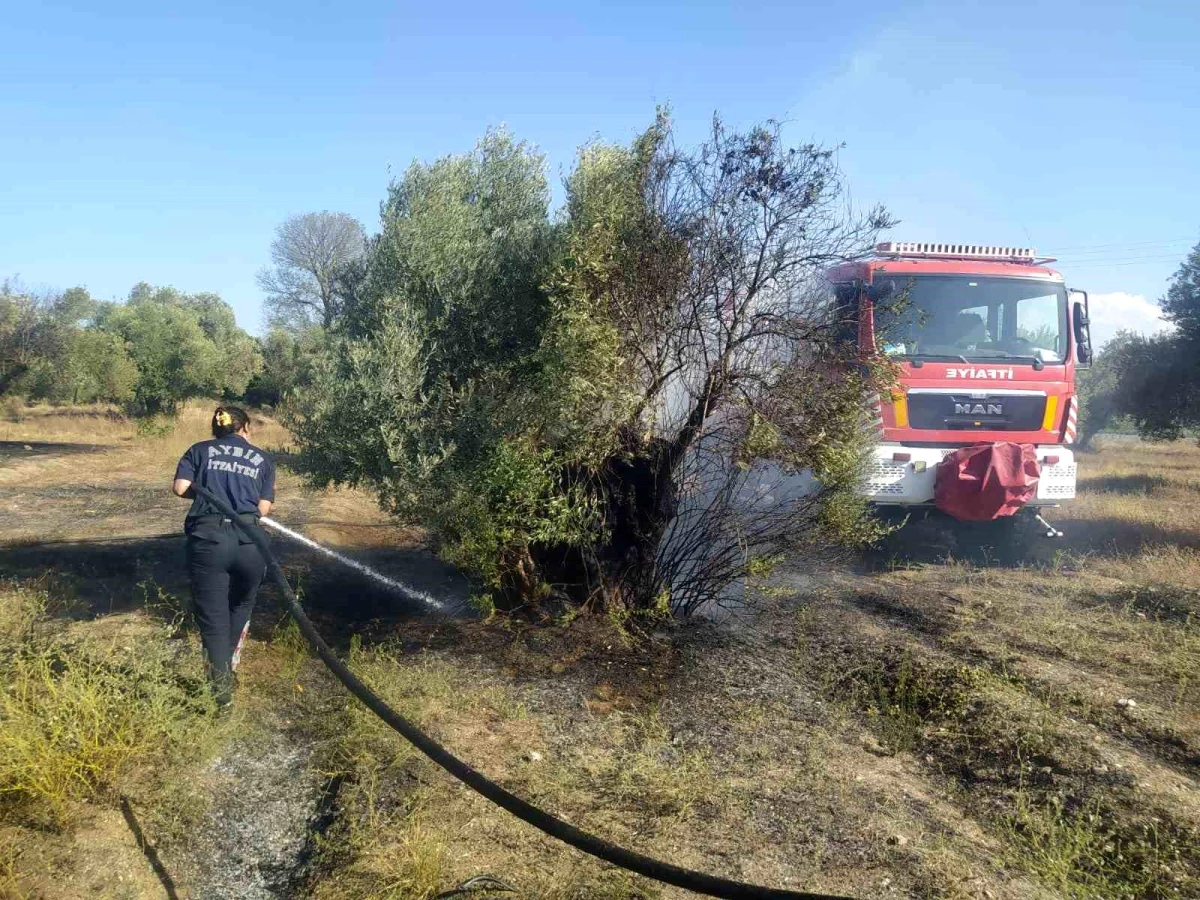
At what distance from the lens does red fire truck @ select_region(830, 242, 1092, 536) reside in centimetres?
883

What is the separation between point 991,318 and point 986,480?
1950 millimetres

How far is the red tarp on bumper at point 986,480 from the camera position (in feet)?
28.5

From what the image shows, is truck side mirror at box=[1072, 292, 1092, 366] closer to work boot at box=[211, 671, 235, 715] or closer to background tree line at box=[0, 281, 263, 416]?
work boot at box=[211, 671, 235, 715]

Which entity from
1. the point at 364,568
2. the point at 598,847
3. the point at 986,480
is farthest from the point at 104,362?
the point at 598,847

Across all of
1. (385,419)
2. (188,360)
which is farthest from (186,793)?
(188,360)

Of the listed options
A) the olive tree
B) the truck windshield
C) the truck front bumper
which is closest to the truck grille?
the truck front bumper

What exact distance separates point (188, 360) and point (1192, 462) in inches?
1257

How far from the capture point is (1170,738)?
4.88m

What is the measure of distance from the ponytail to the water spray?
1349 millimetres

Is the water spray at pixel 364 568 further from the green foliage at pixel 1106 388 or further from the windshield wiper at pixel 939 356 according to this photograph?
the green foliage at pixel 1106 388

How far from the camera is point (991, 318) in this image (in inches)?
371

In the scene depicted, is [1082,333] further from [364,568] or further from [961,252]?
[364,568]

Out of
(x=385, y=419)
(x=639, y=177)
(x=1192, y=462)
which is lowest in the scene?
(x=1192, y=462)

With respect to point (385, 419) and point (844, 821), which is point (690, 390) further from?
point (844, 821)
